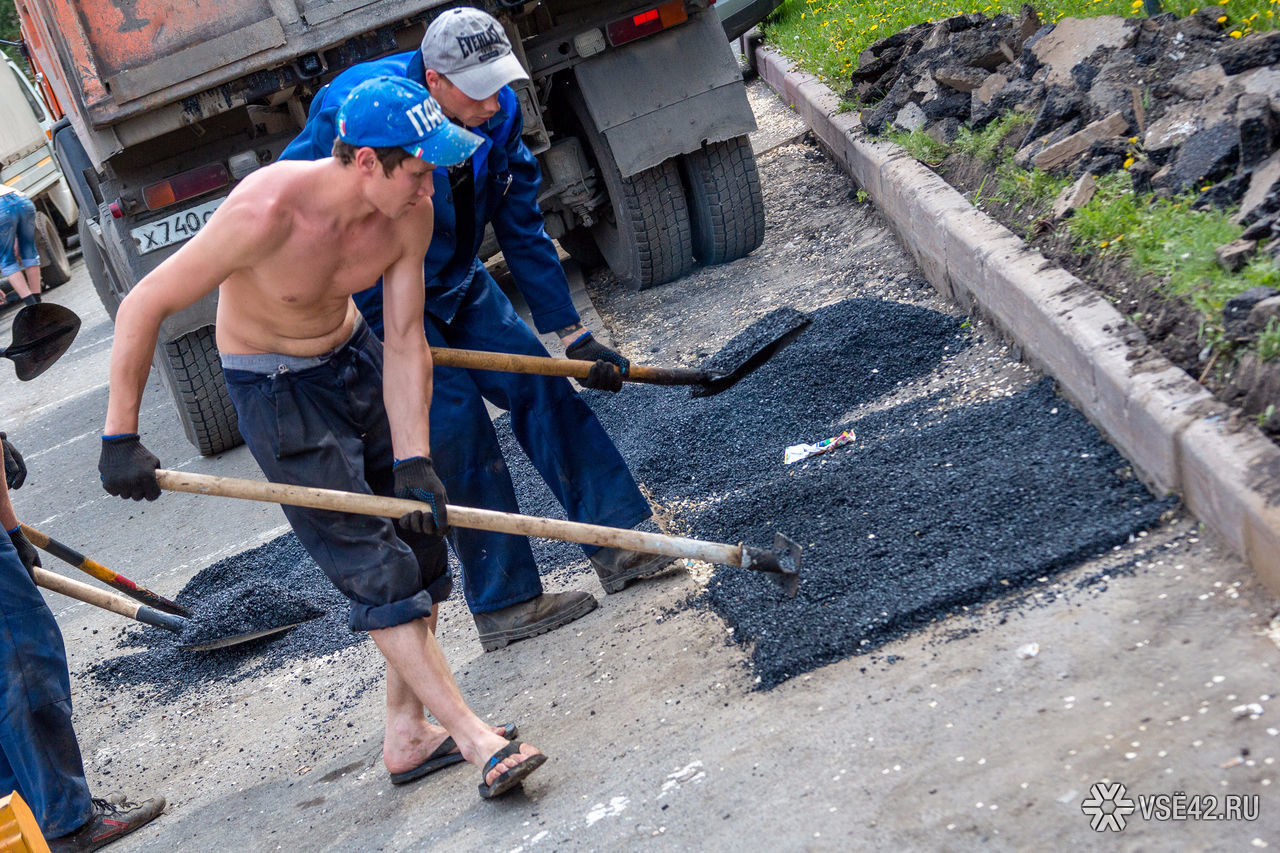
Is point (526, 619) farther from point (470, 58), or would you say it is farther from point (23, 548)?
point (470, 58)

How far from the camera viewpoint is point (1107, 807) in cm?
215

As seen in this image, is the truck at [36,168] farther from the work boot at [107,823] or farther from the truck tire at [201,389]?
the work boot at [107,823]

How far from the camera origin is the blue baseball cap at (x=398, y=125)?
8.80 feet

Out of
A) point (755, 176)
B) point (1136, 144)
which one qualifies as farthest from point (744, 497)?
point (755, 176)

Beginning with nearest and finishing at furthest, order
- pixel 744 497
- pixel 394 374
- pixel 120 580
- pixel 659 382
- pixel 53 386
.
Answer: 1. pixel 394 374
2. pixel 744 497
3. pixel 659 382
4. pixel 120 580
5. pixel 53 386

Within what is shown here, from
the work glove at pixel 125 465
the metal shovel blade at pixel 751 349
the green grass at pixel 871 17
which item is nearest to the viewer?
the work glove at pixel 125 465

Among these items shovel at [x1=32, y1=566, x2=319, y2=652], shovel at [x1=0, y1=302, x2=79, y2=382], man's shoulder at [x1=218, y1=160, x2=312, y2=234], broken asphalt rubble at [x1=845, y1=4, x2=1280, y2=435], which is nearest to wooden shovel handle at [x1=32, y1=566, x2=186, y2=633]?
shovel at [x1=32, y1=566, x2=319, y2=652]

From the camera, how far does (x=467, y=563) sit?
369 centimetres

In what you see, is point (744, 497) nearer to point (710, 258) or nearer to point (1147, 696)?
point (1147, 696)

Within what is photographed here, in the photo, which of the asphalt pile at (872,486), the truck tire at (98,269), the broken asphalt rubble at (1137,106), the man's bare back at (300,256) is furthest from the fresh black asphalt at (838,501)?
the truck tire at (98,269)

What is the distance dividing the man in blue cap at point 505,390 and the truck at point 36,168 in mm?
11519

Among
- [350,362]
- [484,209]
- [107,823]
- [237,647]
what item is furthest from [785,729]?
[237,647]

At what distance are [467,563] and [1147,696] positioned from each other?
2021 mm

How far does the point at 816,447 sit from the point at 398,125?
6.40 ft
